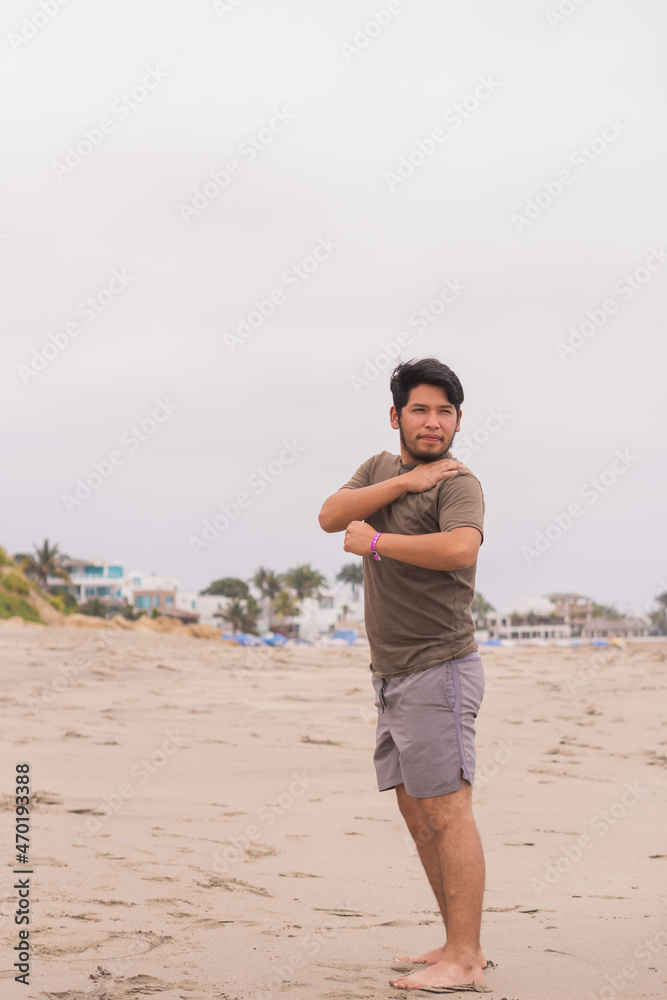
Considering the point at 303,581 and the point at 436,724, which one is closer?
the point at 436,724

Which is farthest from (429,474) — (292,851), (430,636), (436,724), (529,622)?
(529,622)

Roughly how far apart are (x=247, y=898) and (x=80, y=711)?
17.0 ft

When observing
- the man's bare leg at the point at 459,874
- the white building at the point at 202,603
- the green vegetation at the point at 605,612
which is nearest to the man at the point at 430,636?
the man's bare leg at the point at 459,874

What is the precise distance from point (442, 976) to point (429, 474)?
4.85 feet

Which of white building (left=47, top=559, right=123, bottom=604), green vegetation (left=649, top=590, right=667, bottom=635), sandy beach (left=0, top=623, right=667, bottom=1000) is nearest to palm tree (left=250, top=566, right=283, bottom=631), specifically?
white building (left=47, top=559, right=123, bottom=604)

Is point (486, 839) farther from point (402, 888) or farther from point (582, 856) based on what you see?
point (402, 888)

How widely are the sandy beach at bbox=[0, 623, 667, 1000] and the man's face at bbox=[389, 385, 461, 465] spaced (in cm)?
160

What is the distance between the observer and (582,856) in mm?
4242

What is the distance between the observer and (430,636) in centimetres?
277

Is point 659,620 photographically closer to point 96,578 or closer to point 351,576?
point 351,576

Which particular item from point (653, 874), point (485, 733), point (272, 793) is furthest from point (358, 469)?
point (485, 733)

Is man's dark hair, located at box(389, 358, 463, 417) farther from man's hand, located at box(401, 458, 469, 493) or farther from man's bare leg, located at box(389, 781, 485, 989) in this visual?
man's bare leg, located at box(389, 781, 485, 989)

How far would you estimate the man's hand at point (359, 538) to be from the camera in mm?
2773

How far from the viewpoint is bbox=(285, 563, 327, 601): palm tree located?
89.8m
